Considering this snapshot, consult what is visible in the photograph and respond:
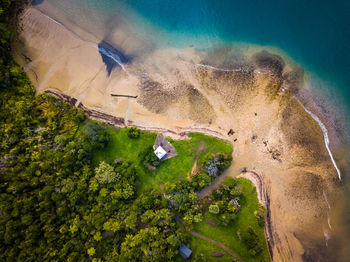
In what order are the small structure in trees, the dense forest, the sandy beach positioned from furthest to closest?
the small structure in trees, the sandy beach, the dense forest

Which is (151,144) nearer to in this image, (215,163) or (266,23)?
(215,163)

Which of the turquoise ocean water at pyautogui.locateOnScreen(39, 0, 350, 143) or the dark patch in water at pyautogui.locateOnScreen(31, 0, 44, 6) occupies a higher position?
the turquoise ocean water at pyautogui.locateOnScreen(39, 0, 350, 143)

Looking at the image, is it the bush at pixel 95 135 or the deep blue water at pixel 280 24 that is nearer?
the bush at pixel 95 135

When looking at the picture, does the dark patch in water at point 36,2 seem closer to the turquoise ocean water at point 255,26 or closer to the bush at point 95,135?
the turquoise ocean water at point 255,26

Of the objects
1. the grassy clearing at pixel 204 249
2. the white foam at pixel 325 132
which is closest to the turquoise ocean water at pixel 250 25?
the white foam at pixel 325 132

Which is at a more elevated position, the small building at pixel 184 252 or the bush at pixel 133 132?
the bush at pixel 133 132

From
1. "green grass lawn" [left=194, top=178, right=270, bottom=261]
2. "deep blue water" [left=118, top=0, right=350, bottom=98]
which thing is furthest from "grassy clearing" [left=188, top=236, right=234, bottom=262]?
"deep blue water" [left=118, top=0, right=350, bottom=98]

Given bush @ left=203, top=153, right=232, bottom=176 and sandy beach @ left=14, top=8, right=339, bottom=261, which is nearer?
bush @ left=203, top=153, right=232, bottom=176

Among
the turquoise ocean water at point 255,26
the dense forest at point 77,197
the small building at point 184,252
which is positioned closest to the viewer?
the dense forest at point 77,197

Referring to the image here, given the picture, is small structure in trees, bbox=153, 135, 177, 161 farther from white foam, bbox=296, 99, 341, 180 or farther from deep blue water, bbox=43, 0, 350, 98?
white foam, bbox=296, 99, 341, 180
